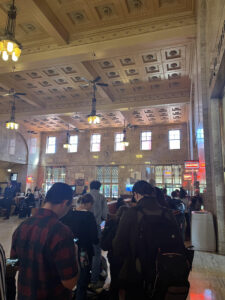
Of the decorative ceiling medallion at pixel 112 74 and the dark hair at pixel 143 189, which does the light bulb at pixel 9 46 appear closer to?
the dark hair at pixel 143 189

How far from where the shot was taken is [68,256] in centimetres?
139

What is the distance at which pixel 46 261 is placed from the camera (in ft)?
4.64

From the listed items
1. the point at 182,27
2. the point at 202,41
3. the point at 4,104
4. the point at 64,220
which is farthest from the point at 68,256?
the point at 4,104

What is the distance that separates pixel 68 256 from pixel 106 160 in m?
18.1

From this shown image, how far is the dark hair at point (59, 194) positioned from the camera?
1.59 meters

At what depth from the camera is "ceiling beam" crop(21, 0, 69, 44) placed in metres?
6.85

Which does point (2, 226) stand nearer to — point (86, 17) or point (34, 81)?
point (34, 81)

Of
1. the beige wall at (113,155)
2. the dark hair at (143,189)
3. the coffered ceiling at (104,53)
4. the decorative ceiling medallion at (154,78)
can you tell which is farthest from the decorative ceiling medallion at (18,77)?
the dark hair at (143,189)

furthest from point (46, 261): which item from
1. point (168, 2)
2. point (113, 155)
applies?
point (113, 155)

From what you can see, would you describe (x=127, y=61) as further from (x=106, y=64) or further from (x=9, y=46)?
(x=9, y=46)

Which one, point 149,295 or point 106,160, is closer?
point 149,295

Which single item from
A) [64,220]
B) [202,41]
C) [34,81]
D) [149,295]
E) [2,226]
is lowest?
[2,226]

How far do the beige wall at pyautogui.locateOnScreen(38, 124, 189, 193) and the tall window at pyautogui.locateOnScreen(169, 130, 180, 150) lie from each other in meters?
0.32

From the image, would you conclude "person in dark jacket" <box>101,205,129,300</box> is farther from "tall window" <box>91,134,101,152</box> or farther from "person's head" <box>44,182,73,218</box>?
"tall window" <box>91,134,101,152</box>
